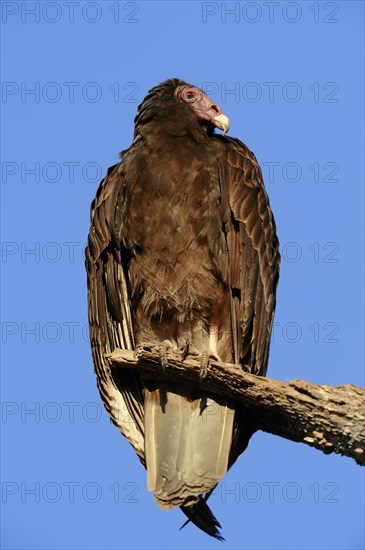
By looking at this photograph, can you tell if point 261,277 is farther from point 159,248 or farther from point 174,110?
point 174,110

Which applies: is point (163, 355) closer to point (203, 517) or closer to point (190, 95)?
point (203, 517)

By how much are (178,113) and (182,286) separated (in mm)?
1433

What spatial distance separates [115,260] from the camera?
7590mm

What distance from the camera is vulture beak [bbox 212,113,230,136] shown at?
25.9 feet

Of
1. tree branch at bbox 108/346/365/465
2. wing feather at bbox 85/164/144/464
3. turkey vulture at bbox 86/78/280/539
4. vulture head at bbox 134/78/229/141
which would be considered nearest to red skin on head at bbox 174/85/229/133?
vulture head at bbox 134/78/229/141

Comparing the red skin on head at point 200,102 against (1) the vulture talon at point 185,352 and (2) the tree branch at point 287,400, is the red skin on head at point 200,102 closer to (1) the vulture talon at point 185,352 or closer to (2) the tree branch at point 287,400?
(1) the vulture talon at point 185,352

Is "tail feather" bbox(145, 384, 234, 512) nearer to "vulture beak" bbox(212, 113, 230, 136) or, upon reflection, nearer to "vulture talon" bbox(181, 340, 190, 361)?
"vulture talon" bbox(181, 340, 190, 361)

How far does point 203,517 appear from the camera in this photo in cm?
698

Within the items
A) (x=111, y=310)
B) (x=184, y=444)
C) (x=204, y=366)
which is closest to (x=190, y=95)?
(x=111, y=310)

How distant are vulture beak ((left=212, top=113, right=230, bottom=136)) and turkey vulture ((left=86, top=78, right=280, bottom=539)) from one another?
0.18 m

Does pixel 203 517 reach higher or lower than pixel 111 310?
lower

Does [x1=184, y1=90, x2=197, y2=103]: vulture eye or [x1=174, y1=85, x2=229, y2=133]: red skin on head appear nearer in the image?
[x1=174, y1=85, x2=229, y2=133]: red skin on head

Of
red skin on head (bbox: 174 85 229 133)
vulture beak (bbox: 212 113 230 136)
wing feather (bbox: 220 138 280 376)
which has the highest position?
red skin on head (bbox: 174 85 229 133)

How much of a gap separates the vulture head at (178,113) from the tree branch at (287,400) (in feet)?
5.89
